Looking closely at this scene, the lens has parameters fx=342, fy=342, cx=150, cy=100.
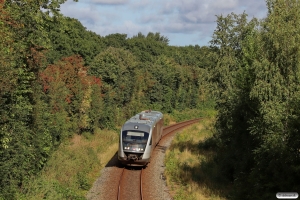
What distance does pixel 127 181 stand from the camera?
19281 mm

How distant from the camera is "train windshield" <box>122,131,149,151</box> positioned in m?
21.1

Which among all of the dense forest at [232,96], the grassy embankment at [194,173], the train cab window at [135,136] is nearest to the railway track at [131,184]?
the grassy embankment at [194,173]

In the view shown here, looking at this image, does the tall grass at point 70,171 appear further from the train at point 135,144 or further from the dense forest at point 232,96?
the train at point 135,144

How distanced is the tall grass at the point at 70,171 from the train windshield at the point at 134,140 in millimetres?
2565

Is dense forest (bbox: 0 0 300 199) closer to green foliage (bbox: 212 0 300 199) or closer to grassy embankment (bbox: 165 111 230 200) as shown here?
green foliage (bbox: 212 0 300 199)

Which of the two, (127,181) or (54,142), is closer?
(127,181)

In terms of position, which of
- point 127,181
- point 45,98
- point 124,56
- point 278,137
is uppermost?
point 124,56

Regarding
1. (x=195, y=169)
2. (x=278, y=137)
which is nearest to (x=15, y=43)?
(x=278, y=137)

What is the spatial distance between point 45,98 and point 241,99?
12.1 m

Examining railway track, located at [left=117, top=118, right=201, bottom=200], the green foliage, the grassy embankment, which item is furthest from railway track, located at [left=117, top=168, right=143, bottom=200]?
the green foliage

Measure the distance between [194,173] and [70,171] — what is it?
7.36 metres

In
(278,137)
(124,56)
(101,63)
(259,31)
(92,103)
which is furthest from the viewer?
(124,56)

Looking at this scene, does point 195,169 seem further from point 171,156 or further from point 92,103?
point 92,103

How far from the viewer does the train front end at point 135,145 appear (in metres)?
21.1
